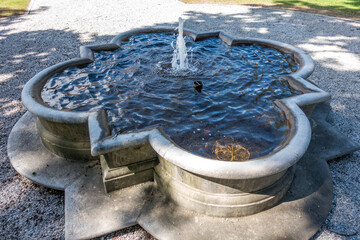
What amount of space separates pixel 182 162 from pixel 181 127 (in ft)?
3.05

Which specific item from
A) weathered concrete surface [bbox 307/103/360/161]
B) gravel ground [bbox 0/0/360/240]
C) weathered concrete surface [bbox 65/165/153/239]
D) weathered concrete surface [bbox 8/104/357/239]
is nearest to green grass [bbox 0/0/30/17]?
gravel ground [bbox 0/0/360/240]

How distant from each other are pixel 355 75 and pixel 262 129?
4678 mm

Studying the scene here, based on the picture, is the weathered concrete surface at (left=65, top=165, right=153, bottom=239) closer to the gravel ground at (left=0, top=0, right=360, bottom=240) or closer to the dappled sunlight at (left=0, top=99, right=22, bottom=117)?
the gravel ground at (left=0, top=0, right=360, bottom=240)

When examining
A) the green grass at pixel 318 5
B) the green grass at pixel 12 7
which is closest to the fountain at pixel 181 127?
the green grass at pixel 318 5

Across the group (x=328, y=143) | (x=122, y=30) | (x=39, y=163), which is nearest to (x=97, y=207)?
(x=39, y=163)

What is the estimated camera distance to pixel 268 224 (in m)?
2.92

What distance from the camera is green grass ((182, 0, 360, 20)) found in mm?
10891

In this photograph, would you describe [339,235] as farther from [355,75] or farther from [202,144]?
[355,75]

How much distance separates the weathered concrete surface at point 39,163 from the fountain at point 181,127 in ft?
0.08

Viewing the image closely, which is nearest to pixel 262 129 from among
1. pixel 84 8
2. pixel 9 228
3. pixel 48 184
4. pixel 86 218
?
pixel 86 218

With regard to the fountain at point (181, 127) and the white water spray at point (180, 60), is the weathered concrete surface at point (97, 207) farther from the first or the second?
the white water spray at point (180, 60)

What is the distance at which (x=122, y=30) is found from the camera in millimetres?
9398

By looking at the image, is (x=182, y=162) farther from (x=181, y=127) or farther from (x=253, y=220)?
(x=253, y=220)

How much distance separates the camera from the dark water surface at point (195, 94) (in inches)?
131
